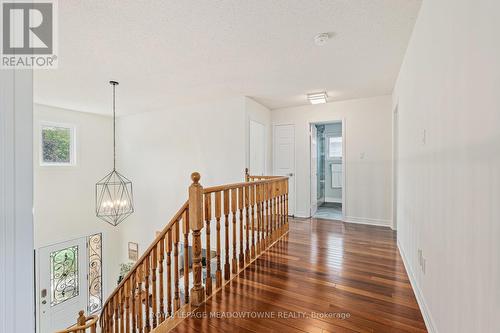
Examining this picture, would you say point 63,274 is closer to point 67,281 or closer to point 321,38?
point 67,281

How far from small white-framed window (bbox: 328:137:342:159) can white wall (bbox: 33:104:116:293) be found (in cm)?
603

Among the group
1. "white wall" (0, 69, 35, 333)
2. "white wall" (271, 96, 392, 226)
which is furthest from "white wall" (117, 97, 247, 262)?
"white wall" (0, 69, 35, 333)

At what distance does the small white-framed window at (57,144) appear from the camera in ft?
16.2

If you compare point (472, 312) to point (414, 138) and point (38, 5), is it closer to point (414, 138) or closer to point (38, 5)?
point (414, 138)

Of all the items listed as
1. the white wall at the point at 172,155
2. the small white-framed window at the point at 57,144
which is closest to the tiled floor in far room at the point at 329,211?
the white wall at the point at 172,155

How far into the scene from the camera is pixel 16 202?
576 mm

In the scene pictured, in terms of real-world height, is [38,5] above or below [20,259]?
above

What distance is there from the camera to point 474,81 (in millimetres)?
1040

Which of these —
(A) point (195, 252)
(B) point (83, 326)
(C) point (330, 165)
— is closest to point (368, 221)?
(C) point (330, 165)

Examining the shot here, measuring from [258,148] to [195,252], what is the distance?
11.8ft

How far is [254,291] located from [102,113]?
5.62m

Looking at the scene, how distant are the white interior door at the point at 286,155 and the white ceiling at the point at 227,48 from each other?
3.84ft

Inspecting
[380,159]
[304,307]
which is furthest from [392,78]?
[304,307]

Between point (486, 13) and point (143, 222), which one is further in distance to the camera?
point (143, 222)
